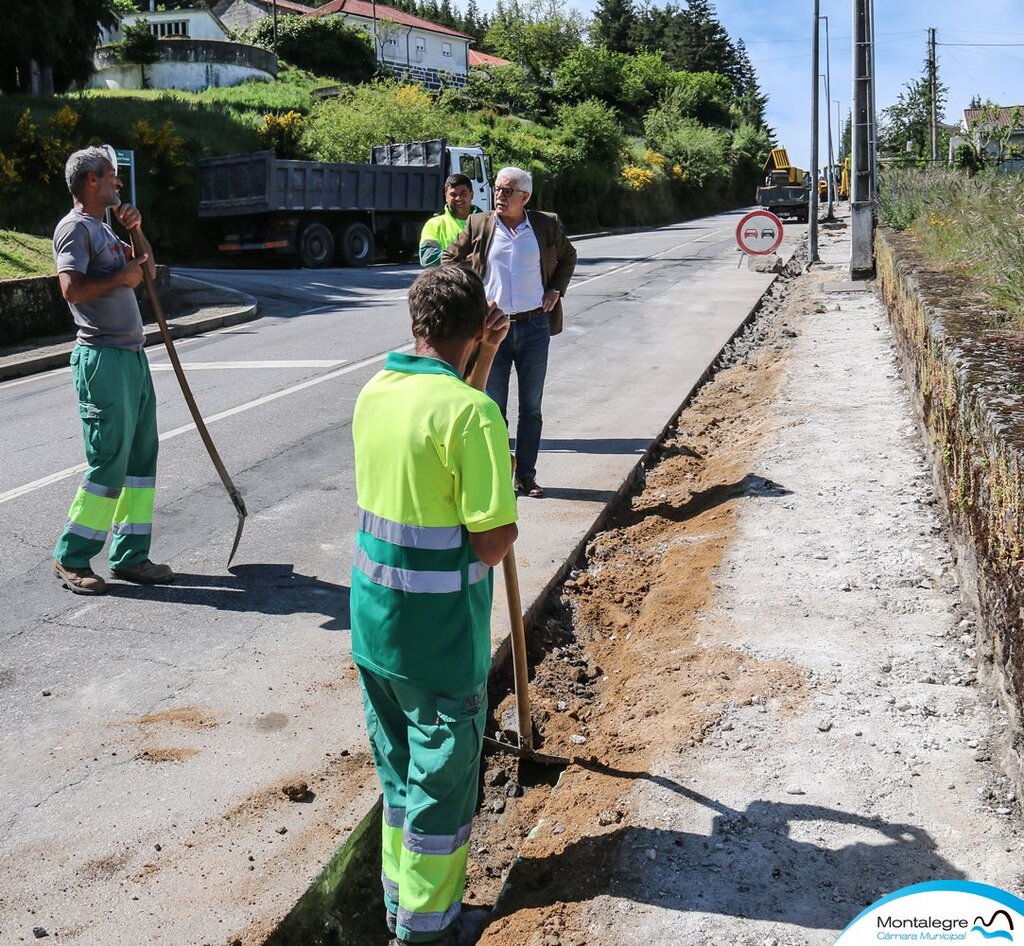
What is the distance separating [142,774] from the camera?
3891 mm

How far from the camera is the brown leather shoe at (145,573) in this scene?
5.68 metres

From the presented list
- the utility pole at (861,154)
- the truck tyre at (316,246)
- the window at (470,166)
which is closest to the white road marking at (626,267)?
the window at (470,166)

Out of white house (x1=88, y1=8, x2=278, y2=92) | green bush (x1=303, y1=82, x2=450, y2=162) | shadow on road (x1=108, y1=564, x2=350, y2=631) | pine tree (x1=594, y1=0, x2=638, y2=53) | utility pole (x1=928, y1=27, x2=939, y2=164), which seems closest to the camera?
shadow on road (x1=108, y1=564, x2=350, y2=631)

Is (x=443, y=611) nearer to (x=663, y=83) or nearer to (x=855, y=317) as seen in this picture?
(x=855, y=317)

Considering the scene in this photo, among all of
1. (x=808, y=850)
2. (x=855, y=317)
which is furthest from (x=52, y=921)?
(x=855, y=317)

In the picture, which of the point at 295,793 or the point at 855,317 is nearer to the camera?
the point at 295,793

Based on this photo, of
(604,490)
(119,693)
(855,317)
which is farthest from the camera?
(855,317)

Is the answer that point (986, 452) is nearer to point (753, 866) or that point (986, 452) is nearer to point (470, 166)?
point (753, 866)

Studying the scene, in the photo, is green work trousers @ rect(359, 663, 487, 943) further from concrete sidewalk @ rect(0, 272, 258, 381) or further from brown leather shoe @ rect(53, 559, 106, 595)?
concrete sidewalk @ rect(0, 272, 258, 381)

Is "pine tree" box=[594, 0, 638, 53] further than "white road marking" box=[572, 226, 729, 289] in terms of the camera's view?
Yes

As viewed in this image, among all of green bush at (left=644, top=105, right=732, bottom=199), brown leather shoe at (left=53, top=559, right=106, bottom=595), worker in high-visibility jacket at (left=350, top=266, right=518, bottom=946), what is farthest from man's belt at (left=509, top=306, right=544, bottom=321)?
green bush at (left=644, top=105, right=732, bottom=199)

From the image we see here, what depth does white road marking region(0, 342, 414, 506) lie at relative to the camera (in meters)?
7.34

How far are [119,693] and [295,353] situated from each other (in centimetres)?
879

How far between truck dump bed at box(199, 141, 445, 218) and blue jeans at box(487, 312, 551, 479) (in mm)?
18072
